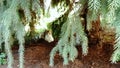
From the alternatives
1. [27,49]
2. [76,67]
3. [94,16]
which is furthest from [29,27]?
[94,16]

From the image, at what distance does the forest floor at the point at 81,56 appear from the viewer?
3.07m

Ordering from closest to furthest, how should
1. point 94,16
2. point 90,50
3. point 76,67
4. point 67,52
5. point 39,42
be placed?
point 94,16
point 67,52
point 76,67
point 90,50
point 39,42

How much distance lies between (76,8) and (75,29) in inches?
7.4

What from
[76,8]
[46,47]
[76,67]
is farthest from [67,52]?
[46,47]

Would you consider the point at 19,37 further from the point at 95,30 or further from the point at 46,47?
the point at 95,30

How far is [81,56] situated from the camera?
3.17 metres

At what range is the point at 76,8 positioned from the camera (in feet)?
7.52

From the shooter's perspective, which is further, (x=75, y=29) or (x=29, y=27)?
(x=29, y=27)

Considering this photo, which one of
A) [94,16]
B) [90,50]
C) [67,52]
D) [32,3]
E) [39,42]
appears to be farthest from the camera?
[39,42]

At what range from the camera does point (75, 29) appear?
7.46 ft

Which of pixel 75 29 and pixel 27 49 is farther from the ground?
pixel 75 29

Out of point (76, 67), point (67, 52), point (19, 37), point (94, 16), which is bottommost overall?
A: point (76, 67)

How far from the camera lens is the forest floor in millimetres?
3074

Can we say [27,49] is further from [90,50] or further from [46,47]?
[90,50]
